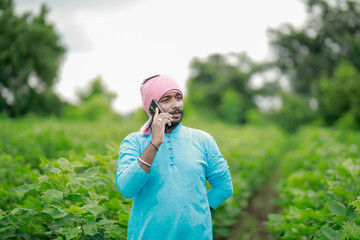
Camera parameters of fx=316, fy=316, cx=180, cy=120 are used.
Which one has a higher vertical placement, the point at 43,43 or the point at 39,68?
the point at 43,43

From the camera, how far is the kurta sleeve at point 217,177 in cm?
234

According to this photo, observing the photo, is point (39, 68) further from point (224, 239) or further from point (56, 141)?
point (224, 239)

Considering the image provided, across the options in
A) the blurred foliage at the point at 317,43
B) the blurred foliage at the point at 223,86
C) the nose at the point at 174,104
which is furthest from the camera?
the blurred foliage at the point at 223,86

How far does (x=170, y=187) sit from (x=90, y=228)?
0.71 meters

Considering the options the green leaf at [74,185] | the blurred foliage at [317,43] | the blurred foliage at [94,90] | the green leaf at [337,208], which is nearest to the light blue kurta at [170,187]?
the green leaf at [74,185]

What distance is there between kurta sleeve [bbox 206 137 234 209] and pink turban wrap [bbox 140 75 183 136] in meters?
0.50

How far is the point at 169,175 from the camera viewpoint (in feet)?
6.98

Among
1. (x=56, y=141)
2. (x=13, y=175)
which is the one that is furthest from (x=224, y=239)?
(x=56, y=141)

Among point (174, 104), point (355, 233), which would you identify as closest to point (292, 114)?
point (355, 233)

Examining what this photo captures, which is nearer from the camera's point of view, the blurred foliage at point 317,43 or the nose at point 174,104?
the nose at point 174,104

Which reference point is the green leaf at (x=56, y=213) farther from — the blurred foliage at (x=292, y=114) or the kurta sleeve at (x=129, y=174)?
the blurred foliage at (x=292, y=114)

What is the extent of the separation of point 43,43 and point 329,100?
3147 centimetres

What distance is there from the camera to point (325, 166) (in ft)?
17.6

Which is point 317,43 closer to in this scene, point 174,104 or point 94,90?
point 174,104
